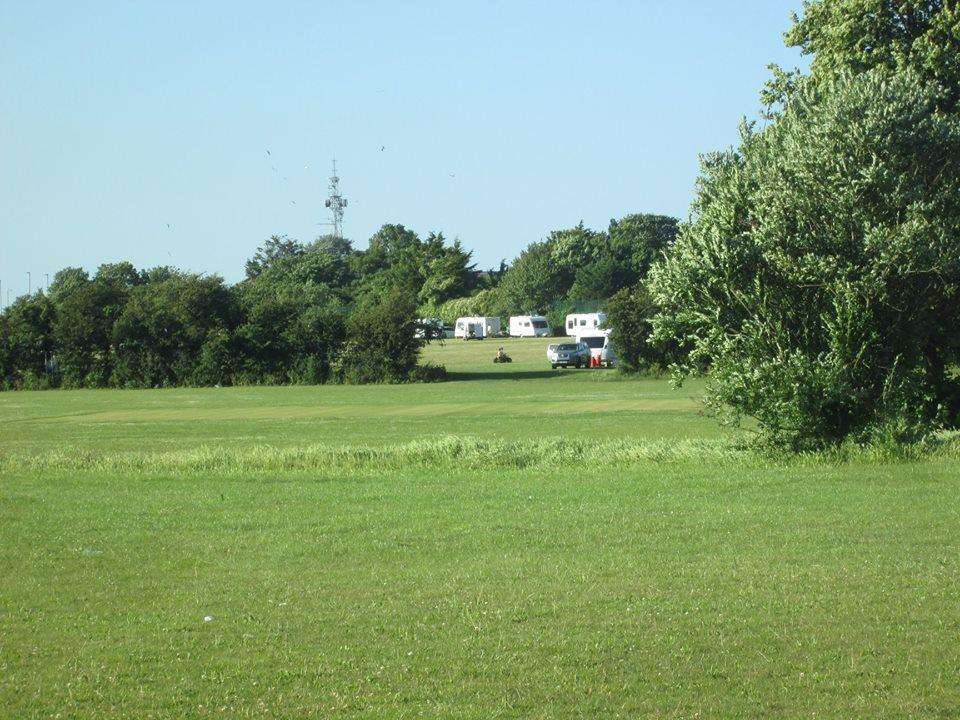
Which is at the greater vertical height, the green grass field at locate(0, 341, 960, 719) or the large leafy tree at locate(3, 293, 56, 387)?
the large leafy tree at locate(3, 293, 56, 387)

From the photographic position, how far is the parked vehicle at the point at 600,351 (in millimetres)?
67688

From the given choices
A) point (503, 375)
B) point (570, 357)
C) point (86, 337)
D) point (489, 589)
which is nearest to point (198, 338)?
point (86, 337)

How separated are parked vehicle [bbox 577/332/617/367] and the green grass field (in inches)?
1851

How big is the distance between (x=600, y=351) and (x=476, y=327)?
51086mm

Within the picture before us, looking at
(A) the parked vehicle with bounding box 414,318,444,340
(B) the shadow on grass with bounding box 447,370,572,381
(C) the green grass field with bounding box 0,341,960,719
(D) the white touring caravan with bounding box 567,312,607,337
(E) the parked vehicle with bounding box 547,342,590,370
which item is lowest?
(C) the green grass field with bounding box 0,341,960,719

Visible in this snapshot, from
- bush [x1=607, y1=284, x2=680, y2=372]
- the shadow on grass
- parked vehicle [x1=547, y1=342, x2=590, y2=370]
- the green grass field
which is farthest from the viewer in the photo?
parked vehicle [x1=547, y1=342, x2=590, y2=370]

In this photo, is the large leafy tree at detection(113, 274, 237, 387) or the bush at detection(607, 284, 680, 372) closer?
the bush at detection(607, 284, 680, 372)

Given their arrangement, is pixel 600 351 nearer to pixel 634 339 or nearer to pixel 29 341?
pixel 634 339

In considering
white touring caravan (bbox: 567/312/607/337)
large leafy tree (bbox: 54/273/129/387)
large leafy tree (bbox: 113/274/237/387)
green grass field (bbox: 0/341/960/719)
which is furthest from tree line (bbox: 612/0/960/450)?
white touring caravan (bbox: 567/312/607/337)

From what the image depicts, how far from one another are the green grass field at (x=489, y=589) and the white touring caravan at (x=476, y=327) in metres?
96.4

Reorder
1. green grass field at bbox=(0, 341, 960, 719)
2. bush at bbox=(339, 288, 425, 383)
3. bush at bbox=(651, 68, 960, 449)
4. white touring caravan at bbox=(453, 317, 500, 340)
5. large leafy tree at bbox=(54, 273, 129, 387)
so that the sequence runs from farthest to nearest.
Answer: white touring caravan at bbox=(453, 317, 500, 340) → large leafy tree at bbox=(54, 273, 129, 387) → bush at bbox=(339, 288, 425, 383) → bush at bbox=(651, 68, 960, 449) → green grass field at bbox=(0, 341, 960, 719)

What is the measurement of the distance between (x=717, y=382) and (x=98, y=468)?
11.6 meters

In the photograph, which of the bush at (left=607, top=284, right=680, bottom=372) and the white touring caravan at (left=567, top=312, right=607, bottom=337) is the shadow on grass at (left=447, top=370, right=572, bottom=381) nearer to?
the bush at (left=607, top=284, right=680, bottom=372)

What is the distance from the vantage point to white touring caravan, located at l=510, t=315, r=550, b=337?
11769 cm
